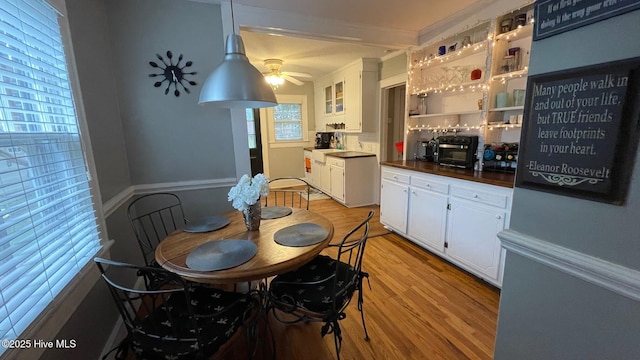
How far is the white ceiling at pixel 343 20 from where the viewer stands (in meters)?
2.31

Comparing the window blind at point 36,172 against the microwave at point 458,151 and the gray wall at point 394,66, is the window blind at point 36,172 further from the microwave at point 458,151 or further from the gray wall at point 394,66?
the gray wall at point 394,66

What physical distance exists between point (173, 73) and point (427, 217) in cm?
277

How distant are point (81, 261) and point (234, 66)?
131cm

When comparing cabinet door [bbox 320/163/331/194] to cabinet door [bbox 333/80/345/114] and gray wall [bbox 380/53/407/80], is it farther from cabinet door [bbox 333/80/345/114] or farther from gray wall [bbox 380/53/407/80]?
gray wall [bbox 380/53/407/80]

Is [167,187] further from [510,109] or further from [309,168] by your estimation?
[309,168]

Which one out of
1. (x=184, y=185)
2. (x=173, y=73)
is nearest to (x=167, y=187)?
(x=184, y=185)

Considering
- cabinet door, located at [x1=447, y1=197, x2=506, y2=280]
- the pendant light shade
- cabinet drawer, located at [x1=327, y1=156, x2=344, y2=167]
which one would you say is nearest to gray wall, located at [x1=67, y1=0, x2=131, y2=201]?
the pendant light shade

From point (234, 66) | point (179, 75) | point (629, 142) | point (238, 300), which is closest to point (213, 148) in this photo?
point (179, 75)

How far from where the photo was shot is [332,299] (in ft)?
4.55

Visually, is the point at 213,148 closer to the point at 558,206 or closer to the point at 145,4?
the point at 145,4

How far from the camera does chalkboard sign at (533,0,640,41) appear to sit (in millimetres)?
716

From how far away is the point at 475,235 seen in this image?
2227 millimetres

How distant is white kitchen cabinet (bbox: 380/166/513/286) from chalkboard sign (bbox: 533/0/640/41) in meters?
1.36

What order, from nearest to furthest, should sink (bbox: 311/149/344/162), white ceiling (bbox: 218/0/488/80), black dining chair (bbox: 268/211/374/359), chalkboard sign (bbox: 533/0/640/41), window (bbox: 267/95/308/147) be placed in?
chalkboard sign (bbox: 533/0/640/41)
black dining chair (bbox: 268/211/374/359)
white ceiling (bbox: 218/0/488/80)
sink (bbox: 311/149/344/162)
window (bbox: 267/95/308/147)
